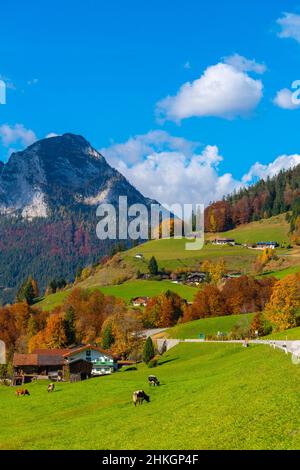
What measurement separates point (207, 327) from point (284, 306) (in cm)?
2808

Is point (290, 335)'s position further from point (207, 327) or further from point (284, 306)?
point (207, 327)

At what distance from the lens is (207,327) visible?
409 feet

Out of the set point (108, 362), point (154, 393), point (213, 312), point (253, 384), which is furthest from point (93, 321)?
point (253, 384)

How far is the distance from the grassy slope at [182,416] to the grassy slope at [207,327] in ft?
220

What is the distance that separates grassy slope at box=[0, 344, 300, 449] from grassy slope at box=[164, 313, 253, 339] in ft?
220

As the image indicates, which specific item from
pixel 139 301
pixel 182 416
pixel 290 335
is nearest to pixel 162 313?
pixel 139 301

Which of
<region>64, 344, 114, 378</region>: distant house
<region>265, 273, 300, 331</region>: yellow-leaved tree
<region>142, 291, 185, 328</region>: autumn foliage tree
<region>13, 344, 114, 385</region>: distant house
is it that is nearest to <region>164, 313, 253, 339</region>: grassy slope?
<region>265, 273, 300, 331</region>: yellow-leaved tree

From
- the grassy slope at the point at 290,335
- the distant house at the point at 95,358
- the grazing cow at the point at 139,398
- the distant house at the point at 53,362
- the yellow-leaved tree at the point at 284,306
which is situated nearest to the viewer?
the grazing cow at the point at 139,398

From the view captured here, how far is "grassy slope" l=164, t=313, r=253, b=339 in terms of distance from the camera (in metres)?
121

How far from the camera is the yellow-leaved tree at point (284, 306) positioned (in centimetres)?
9894

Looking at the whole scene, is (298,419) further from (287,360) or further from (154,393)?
(154,393)

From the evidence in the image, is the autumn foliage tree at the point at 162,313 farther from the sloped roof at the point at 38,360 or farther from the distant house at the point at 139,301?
the sloped roof at the point at 38,360

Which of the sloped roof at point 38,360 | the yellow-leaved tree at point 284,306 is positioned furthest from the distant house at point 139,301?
the yellow-leaved tree at point 284,306

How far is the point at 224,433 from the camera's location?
81.1ft
